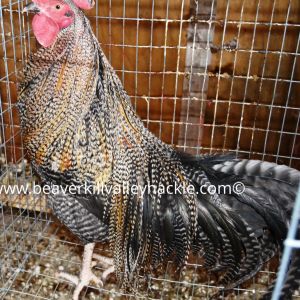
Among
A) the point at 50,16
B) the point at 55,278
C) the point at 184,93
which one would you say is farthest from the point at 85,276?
the point at 50,16

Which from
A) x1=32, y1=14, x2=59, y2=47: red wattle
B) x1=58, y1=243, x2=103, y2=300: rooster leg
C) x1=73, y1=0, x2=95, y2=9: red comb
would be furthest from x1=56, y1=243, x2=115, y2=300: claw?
x1=73, y1=0, x2=95, y2=9: red comb

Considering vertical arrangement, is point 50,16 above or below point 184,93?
above

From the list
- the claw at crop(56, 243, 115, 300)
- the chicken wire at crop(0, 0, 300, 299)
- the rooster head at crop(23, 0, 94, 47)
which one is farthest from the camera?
the chicken wire at crop(0, 0, 300, 299)

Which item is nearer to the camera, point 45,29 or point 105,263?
point 45,29

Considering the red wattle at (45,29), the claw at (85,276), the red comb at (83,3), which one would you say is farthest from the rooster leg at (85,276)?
the red comb at (83,3)

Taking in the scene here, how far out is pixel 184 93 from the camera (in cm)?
307

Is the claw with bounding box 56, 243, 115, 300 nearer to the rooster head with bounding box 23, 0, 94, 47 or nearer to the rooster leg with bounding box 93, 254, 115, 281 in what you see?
→ the rooster leg with bounding box 93, 254, 115, 281

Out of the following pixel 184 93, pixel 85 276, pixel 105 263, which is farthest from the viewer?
pixel 184 93

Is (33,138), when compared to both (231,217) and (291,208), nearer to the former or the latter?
(231,217)

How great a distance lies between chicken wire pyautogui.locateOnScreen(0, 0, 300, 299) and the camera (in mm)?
2682

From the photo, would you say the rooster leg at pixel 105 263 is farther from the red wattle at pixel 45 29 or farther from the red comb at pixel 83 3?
the red comb at pixel 83 3

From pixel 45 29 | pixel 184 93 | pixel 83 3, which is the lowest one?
pixel 184 93

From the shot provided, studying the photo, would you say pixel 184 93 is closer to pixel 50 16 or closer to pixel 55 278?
pixel 50 16

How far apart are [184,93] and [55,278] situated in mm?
1712
